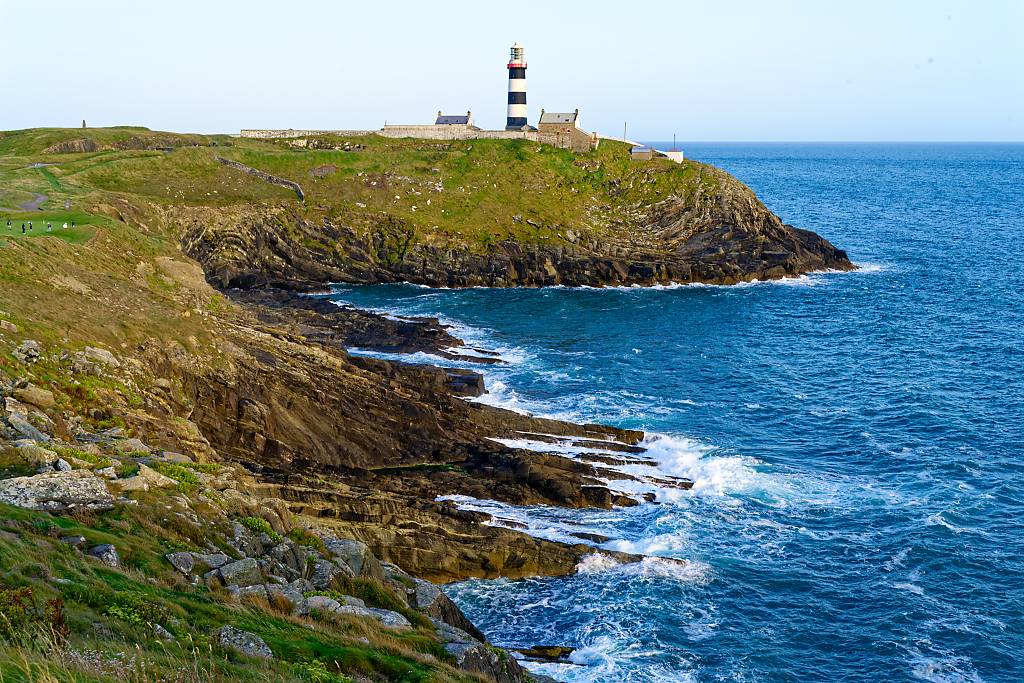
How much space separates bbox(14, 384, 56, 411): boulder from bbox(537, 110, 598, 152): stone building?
92.1 m

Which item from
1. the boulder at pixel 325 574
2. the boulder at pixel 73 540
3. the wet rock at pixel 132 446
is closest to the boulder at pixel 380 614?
the boulder at pixel 325 574

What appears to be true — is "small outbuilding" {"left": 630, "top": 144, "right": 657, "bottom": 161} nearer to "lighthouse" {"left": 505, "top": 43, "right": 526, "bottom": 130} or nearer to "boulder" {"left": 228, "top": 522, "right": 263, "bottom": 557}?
"lighthouse" {"left": 505, "top": 43, "right": 526, "bottom": 130}

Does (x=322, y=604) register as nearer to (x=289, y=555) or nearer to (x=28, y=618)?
(x=289, y=555)

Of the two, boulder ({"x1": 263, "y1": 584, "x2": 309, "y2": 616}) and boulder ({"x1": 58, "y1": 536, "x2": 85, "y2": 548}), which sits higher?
boulder ({"x1": 58, "y1": 536, "x2": 85, "y2": 548})

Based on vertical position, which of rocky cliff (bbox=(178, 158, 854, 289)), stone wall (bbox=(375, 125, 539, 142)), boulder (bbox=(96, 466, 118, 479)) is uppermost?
stone wall (bbox=(375, 125, 539, 142))

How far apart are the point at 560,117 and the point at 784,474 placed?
84.8 m

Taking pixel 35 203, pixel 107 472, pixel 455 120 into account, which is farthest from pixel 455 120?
pixel 107 472

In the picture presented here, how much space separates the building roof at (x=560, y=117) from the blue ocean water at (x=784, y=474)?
128ft

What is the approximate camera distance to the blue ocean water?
3006 cm

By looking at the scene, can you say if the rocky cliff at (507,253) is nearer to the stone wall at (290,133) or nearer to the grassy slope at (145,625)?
the stone wall at (290,133)

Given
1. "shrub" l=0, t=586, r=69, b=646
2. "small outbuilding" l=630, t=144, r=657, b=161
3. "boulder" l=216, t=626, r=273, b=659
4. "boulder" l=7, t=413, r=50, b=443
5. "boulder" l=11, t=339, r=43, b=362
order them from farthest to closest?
"small outbuilding" l=630, t=144, r=657, b=161, "boulder" l=11, t=339, r=43, b=362, "boulder" l=7, t=413, r=50, b=443, "boulder" l=216, t=626, r=273, b=659, "shrub" l=0, t=586, r=69, b=646

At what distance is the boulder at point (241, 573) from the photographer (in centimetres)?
2150

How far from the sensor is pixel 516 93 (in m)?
123

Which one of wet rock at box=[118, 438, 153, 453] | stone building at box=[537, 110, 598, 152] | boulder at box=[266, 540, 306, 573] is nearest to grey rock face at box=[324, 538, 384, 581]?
boulder at box=[266, 540, 306, 573]
